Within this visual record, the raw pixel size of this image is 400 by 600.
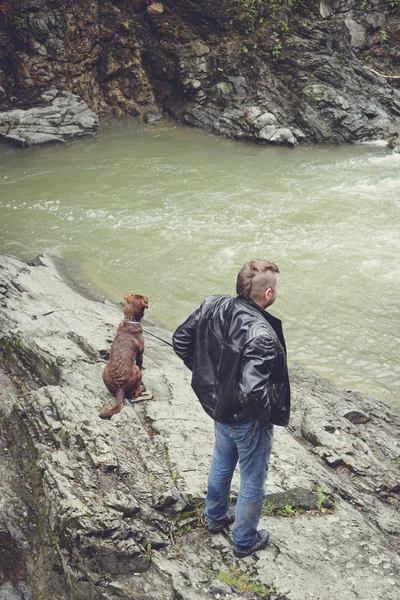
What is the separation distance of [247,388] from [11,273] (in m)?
6.95

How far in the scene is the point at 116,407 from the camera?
17.4 feet

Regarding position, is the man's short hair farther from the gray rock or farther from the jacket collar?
the gray rock

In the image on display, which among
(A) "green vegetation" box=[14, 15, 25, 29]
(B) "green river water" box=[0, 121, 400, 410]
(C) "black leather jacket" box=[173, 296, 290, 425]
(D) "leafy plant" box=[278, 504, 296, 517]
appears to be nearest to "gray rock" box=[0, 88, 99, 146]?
(B) "green river water" box=[0, 121, 400, 410]

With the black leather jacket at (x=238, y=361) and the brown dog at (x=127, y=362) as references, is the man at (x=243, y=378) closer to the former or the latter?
the black leather jacket at (x=238, y=361)

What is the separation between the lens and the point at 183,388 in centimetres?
627

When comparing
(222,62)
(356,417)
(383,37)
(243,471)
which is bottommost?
(356,417)

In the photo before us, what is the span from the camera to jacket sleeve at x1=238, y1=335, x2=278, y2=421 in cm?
320

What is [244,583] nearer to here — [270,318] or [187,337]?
[187,337]

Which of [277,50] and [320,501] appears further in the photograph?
[277,50]

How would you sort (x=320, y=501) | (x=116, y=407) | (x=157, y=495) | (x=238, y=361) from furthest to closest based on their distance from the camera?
(x=116, y=407), (x=320, y=501), (x=157, y=495), (x=238, y=361)

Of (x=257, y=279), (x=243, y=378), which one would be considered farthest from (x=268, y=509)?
(x=257, y=279)

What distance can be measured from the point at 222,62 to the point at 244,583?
72.6 feet

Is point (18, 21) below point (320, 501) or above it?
above

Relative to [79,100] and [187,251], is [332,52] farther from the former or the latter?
[187,251]
